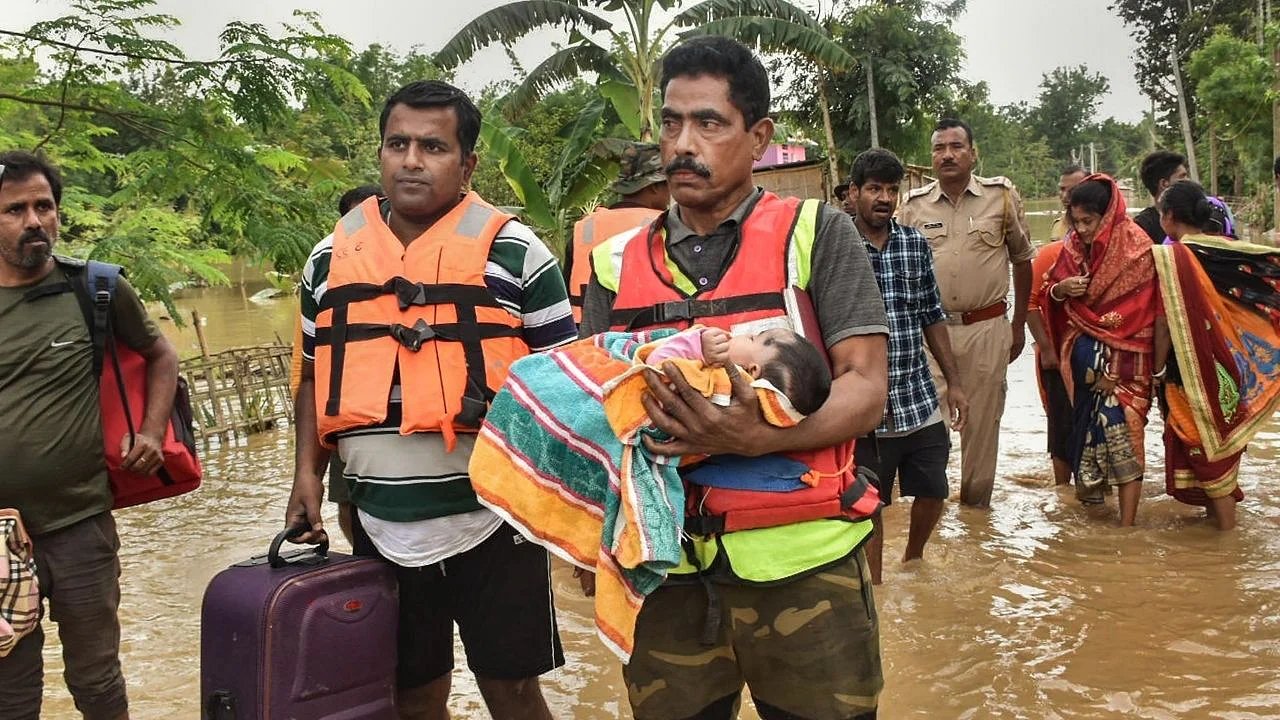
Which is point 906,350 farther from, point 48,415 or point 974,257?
point 48,415

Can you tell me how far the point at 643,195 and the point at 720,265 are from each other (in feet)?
9.44

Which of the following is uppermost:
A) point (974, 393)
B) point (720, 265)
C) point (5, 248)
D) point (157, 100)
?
point (157, 100)

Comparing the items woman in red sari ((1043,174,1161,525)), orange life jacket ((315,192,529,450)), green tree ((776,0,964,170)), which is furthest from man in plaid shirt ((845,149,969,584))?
green tree ((776,0,964,170))

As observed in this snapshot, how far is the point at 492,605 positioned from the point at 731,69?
1.43m

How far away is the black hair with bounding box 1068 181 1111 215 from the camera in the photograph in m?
5.67

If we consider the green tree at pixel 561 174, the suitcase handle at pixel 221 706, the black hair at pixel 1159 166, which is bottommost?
the suitcase handle at pixel 221 706

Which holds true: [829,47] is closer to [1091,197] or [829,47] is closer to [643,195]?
[1091,197]

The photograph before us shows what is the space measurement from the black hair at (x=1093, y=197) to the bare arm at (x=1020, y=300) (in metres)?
0.47

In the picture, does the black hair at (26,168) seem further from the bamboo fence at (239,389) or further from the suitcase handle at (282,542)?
the bamboo fence at (239,389)

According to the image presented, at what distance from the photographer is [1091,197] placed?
567 cm

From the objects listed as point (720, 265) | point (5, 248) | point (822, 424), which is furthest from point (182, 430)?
point (822, 424)

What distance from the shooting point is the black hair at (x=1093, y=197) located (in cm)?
567

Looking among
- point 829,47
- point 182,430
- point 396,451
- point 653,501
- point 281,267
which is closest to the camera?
point 653,501

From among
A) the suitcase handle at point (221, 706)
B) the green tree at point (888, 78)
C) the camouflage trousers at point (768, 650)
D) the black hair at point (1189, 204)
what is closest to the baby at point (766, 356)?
the camouflage trousers at point (768, 650)
